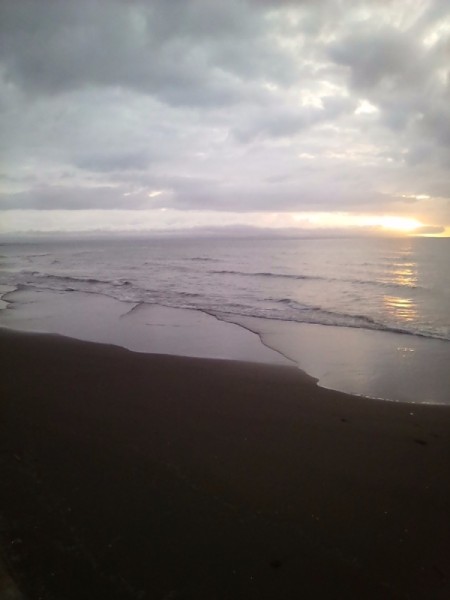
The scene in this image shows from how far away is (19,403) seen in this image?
689cm

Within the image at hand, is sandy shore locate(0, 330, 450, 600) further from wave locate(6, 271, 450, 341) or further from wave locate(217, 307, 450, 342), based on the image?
wave locate(6, 271, 450, 341)

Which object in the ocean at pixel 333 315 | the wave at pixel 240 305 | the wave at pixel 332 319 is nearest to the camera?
the ocean at pixel 333 315

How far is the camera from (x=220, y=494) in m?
4.42

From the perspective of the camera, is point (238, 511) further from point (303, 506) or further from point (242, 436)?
point (242, 436)

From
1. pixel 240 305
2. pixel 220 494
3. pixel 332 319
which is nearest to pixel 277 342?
pixel 332 319

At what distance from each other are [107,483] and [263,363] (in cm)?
599

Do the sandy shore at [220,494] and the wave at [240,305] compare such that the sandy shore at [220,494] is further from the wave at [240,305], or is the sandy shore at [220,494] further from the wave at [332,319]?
the wave at [240,305]

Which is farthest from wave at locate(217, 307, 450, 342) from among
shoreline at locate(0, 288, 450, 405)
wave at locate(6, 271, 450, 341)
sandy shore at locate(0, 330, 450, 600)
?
sandy shore at locate(0, 330, 450, 600)

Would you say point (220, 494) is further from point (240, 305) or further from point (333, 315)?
point (240, 305)

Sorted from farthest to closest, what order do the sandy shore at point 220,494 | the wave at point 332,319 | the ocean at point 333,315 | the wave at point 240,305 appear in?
the wave at point 240,305
the wave at point 332,319
the ocean at point 333,315
the sandy shore at point 220,494

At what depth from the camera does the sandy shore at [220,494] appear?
11.0 ft

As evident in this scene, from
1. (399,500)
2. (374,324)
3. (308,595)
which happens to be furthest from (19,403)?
(374,324)

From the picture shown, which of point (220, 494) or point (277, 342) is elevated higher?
point (277, 342)

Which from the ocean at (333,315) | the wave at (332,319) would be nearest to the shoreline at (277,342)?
the ocean at (333,315)
